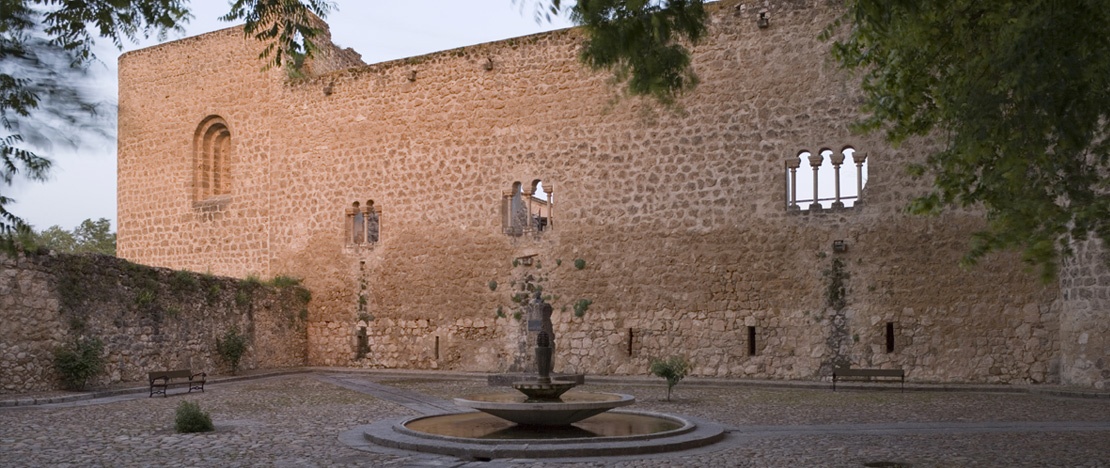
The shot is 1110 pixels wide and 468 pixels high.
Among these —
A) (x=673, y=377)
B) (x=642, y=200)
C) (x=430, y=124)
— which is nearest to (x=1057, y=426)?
(x=673, y=377)

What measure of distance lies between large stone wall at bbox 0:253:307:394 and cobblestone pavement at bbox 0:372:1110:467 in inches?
61.6

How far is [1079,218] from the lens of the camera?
23.6 ft

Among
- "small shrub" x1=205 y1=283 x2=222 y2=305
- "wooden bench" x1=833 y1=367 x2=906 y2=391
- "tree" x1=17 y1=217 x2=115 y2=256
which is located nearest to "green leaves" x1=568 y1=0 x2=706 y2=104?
"wooden bench" x1=833 y1=367 x2=906 y2=391

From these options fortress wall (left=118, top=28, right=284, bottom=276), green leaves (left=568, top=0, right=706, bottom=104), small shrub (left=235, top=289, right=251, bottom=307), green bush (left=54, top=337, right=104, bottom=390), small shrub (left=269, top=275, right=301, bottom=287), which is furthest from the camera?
fortress wall (left=118, top=28, right=284, bottom=276)

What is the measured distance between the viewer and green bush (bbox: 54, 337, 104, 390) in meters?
14.4

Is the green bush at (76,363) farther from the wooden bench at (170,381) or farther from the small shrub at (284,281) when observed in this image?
the small shrub at (284,281)

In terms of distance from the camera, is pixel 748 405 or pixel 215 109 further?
pixel 215 109

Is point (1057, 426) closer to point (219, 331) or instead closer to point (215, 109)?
point (219, 331)

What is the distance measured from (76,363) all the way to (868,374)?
12.5 metres

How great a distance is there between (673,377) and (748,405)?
1.29 meters

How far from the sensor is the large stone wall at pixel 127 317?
13914mm

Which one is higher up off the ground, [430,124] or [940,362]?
[430,124]

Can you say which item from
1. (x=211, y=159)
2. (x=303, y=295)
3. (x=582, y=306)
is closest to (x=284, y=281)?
(x=303, y=295)

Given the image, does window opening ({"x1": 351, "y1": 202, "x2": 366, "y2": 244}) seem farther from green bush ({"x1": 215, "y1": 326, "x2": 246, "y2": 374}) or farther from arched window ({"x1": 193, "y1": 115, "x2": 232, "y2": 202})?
arched window ({"x1": 193, "y1": 115, "x2": 232, "y2": 202})
